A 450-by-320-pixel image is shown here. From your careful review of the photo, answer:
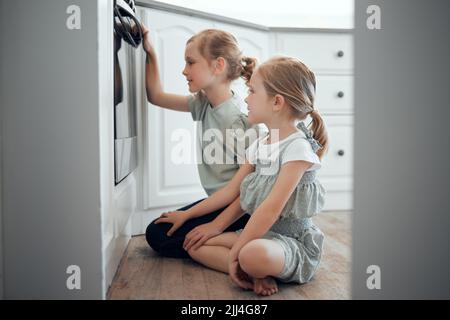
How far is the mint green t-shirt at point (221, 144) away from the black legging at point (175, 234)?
11 centimetres

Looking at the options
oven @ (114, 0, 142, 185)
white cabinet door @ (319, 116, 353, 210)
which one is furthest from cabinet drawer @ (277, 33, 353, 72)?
oven @ (114, 0, 142, 185)

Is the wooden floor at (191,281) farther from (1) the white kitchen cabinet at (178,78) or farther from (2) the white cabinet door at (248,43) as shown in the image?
(2) the white cabinet door at (248,43)

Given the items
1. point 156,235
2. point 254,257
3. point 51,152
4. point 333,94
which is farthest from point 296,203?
point 333,94

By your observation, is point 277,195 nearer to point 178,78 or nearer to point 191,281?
point 191,281

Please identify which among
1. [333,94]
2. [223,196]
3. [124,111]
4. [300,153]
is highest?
[333,94]

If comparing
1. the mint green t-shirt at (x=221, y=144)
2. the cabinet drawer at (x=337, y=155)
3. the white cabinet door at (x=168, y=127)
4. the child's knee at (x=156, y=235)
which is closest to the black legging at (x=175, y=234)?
the child's knee at (x=156, y=235)

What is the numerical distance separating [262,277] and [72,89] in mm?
561

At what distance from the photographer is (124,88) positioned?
1307 mm

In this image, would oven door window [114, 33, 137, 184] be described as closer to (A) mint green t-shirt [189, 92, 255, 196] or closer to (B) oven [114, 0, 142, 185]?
(B) oven [114, 0, 142, 185]

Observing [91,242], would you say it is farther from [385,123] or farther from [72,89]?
[385,123]

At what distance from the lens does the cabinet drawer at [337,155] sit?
2.11 m

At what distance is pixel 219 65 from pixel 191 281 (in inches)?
24.9

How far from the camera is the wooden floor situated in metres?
1.08

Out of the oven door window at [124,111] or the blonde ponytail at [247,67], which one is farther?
the blonde ponytail at [247,67]
